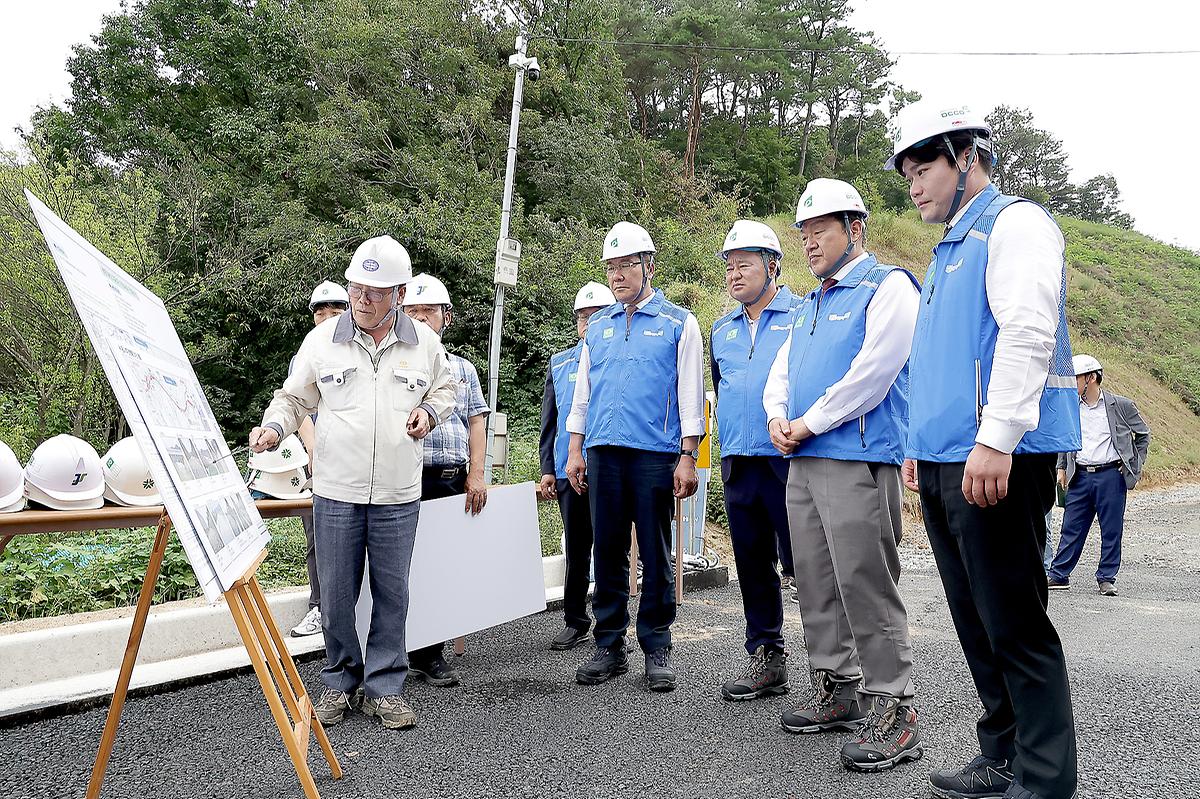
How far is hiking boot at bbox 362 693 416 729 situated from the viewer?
3688 millimetres

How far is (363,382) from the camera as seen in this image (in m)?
3.79

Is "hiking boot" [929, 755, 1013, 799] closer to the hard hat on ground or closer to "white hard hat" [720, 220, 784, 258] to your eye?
"white hard hat" [720, 220, 784, 258]

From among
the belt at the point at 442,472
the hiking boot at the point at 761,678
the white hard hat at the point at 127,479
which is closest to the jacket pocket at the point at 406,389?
the belt at the point at 442,472

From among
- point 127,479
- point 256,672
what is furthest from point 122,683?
point 127,479

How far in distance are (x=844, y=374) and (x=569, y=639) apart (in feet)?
8.68

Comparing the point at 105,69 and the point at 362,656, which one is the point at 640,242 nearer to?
the point at 362,656

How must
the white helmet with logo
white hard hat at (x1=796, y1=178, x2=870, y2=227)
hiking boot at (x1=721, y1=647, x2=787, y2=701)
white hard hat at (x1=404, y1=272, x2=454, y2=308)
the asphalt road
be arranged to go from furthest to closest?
white hard hat at (x1=404, y1=272, x2=454, y2=308), hiking boot at (x1=721, y1=647, x2=787, y2=701), white hard hat at (x1=796, y1=178, x2=870, y2=227), the white helmet with logo, the asphalt road

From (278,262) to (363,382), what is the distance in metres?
18.1

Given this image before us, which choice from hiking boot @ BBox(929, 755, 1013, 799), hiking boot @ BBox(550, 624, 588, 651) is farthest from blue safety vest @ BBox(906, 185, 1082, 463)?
hiking boot @ BBox(550, 624, 588, 651)

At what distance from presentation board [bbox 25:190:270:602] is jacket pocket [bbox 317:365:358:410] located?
0.71 metres

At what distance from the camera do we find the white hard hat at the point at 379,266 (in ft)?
12.3

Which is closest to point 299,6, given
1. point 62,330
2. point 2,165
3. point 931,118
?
point 2,165

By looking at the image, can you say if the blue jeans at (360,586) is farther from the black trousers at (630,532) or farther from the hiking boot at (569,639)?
the hiking boot at (569,639)

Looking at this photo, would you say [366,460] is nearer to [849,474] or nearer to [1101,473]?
[849,474]
